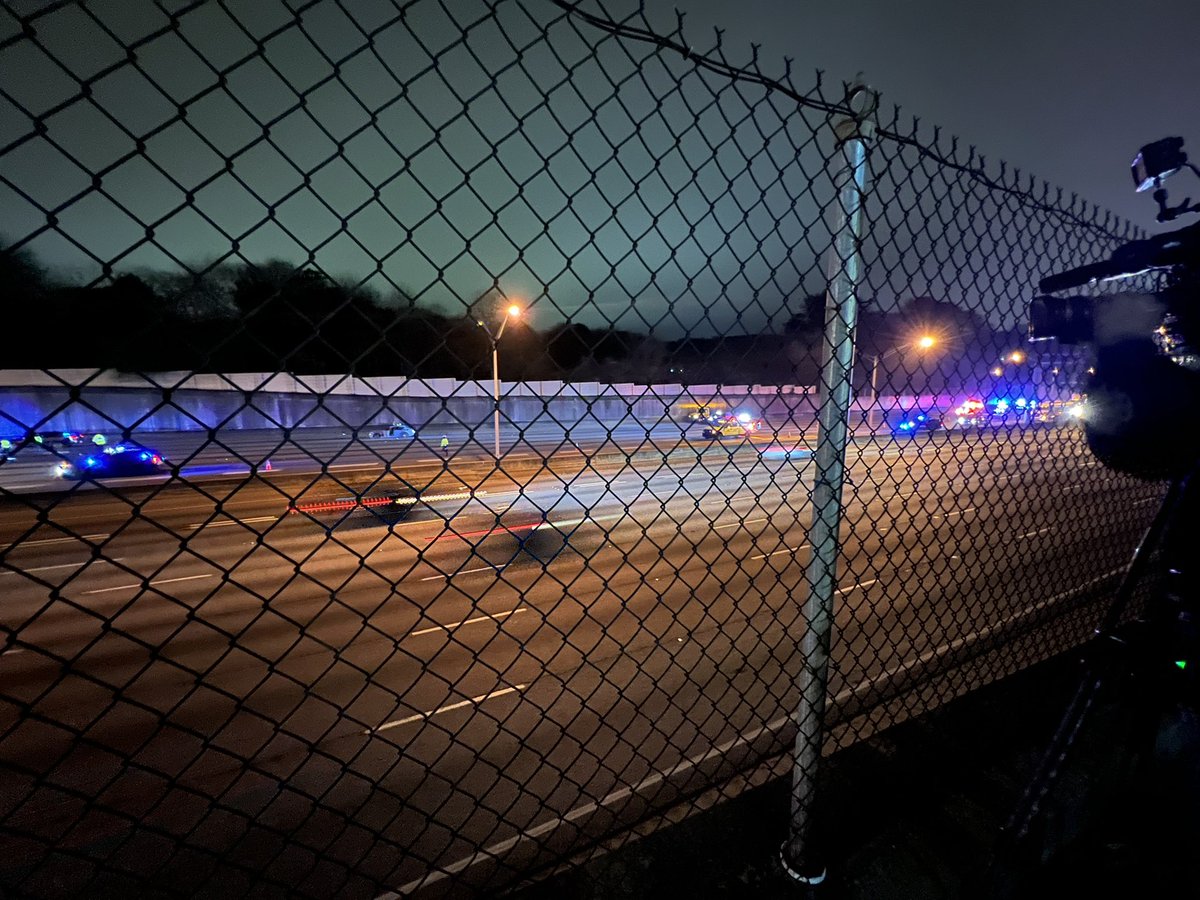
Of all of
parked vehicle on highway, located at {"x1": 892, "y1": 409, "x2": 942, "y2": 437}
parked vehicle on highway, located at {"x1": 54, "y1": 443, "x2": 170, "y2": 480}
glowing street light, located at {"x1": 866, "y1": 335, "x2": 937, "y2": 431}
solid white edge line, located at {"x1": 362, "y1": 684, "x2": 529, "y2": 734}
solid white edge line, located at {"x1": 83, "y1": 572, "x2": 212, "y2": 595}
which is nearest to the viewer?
glowing street light, located at {"x1": 866, "y1": 335, "x2": 937, "y2": 431}

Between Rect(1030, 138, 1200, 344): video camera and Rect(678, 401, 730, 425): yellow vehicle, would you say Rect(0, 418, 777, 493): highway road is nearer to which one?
Rect(678, 401, 730, 425): yellow vehicle

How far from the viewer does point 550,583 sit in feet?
29.9

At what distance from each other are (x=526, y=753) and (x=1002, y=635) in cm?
521

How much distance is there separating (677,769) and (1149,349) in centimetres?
354

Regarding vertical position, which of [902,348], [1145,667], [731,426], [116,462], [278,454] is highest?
[902,348]

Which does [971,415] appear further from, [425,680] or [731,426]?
[425,680]

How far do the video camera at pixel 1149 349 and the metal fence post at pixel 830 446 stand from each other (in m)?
1.02

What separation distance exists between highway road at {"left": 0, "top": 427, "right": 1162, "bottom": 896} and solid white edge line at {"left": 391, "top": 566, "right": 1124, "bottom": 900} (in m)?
0.04

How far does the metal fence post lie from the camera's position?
6.39 ft

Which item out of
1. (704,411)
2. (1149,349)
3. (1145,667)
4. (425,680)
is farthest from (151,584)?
(1149,349)

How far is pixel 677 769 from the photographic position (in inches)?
148

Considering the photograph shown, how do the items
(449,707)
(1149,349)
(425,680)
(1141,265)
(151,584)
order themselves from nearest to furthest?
(1149,349)
(1141,265)
(449,707)
(425,680)
(151,584)

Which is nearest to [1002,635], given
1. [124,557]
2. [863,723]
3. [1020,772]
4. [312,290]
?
[863,723]

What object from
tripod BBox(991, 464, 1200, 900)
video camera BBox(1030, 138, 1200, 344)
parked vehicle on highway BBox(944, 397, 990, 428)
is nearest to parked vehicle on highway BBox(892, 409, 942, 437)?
parked vehicle on highway BBox(944, 397, 990, 428)
